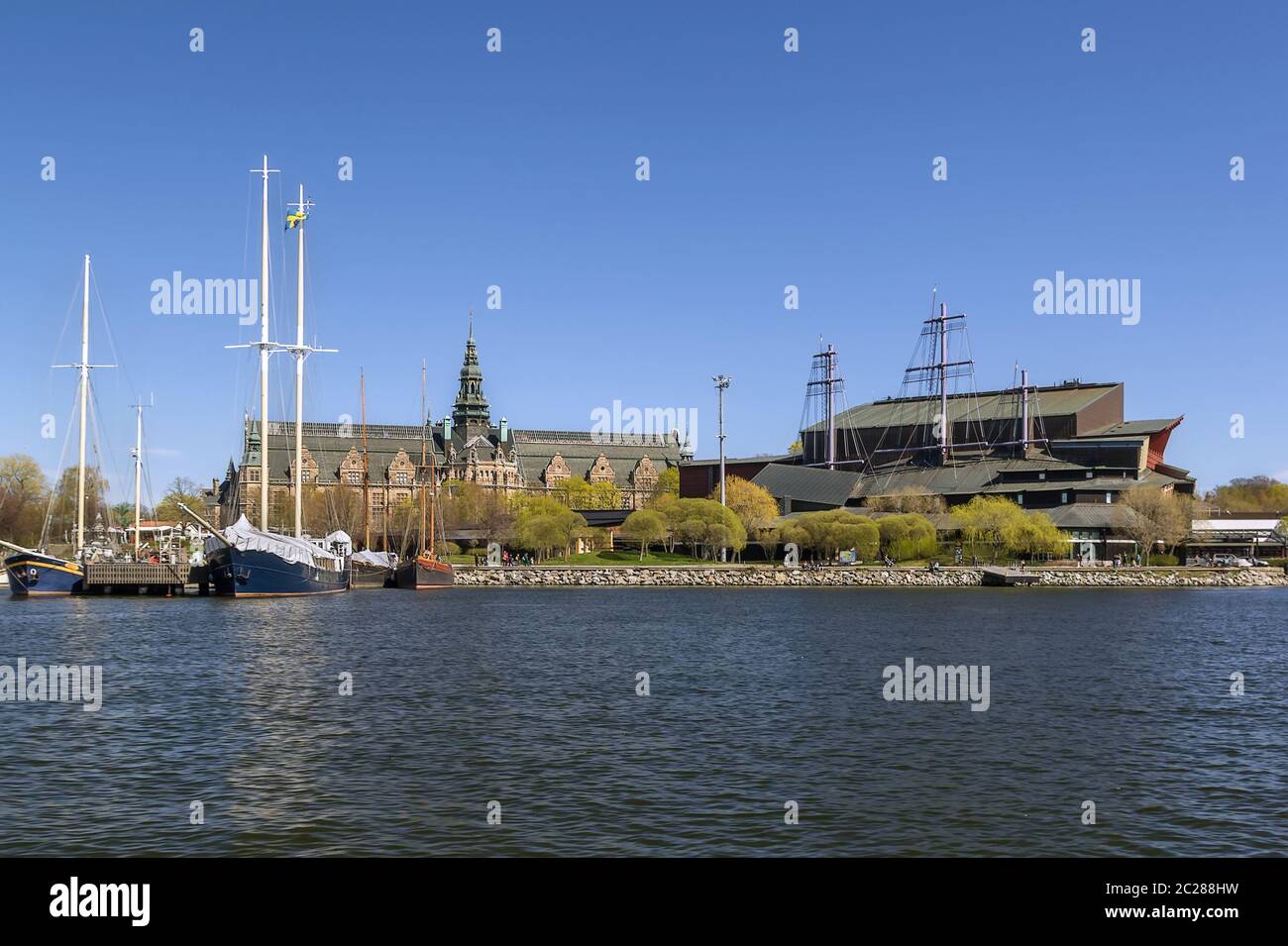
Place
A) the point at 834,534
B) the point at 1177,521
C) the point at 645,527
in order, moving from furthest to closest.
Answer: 1. the point at 645,527
2. the point at 1177,521
3. the point at 834,534

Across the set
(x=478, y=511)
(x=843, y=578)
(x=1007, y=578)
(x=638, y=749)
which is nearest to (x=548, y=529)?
(x=843, y=578)

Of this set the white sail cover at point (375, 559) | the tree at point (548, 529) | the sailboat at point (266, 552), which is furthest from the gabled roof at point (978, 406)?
the sailboat at point (266, 552)

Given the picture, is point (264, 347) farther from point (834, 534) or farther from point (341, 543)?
point (834, 534)

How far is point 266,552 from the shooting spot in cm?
8869

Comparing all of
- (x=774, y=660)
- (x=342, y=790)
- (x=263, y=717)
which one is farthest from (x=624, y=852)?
(x=774, y=660)

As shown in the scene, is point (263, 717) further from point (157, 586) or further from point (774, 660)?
point (157, 586)

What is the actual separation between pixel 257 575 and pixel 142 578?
16173 millimetres

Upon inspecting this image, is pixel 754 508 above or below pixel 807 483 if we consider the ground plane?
below

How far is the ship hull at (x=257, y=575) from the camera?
88.1 m

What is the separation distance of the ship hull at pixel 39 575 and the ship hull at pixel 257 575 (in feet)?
40.2

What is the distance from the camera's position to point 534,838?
1942 centimetres

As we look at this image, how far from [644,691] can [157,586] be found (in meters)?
74.4

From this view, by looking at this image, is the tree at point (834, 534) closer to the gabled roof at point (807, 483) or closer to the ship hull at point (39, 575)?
the gabled roof at point (807, 483)

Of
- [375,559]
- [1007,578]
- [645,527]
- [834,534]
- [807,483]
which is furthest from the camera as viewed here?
[807,483]
